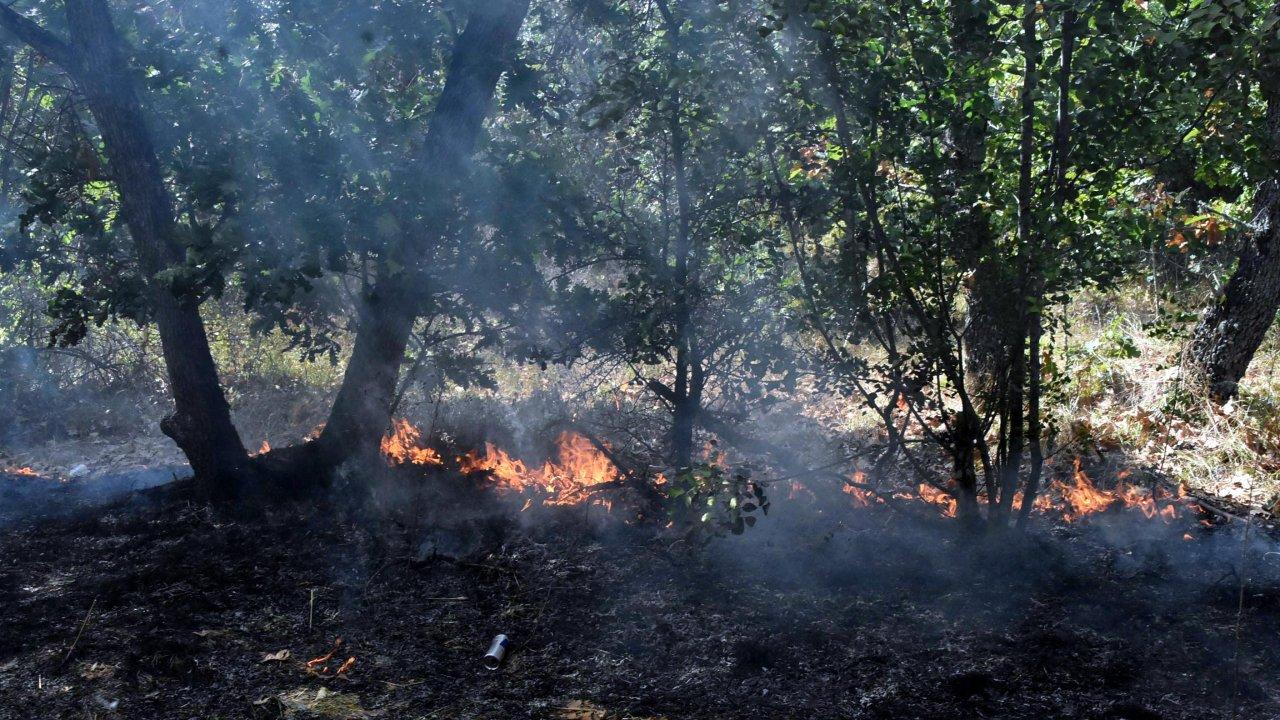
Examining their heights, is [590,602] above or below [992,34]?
below

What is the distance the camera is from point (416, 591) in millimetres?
5293

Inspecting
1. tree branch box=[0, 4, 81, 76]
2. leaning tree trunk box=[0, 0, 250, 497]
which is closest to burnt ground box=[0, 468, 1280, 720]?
leaning tree trunk box=[0, 0, 250, 497]

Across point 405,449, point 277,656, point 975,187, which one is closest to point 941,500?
point 975,187

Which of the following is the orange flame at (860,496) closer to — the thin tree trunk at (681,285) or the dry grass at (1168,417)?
the thin tree trunk at (681,285)

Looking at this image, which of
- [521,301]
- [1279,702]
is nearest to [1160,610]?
[1279,702]

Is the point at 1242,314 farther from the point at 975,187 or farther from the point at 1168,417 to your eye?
the point at 975,187

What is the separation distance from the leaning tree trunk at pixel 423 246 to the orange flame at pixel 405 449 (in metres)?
0.15

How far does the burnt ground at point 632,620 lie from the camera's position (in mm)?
4113

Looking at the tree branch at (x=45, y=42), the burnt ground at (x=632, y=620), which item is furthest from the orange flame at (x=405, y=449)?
the tree branch at (x=45, y=42)

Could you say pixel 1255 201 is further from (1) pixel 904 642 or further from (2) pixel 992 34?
(1) pixel 904 642

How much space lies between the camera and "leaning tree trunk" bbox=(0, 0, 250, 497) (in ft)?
20.2

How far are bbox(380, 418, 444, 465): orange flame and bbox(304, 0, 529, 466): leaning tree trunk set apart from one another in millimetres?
149

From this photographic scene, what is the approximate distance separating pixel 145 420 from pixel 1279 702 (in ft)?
30.2

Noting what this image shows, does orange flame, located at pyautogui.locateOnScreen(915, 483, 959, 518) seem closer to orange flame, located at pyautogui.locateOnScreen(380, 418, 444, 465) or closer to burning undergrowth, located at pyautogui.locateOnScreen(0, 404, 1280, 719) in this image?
burning undergrowth, located at pyautogui.locateOnScreen(0, 404, 1280, 719)
